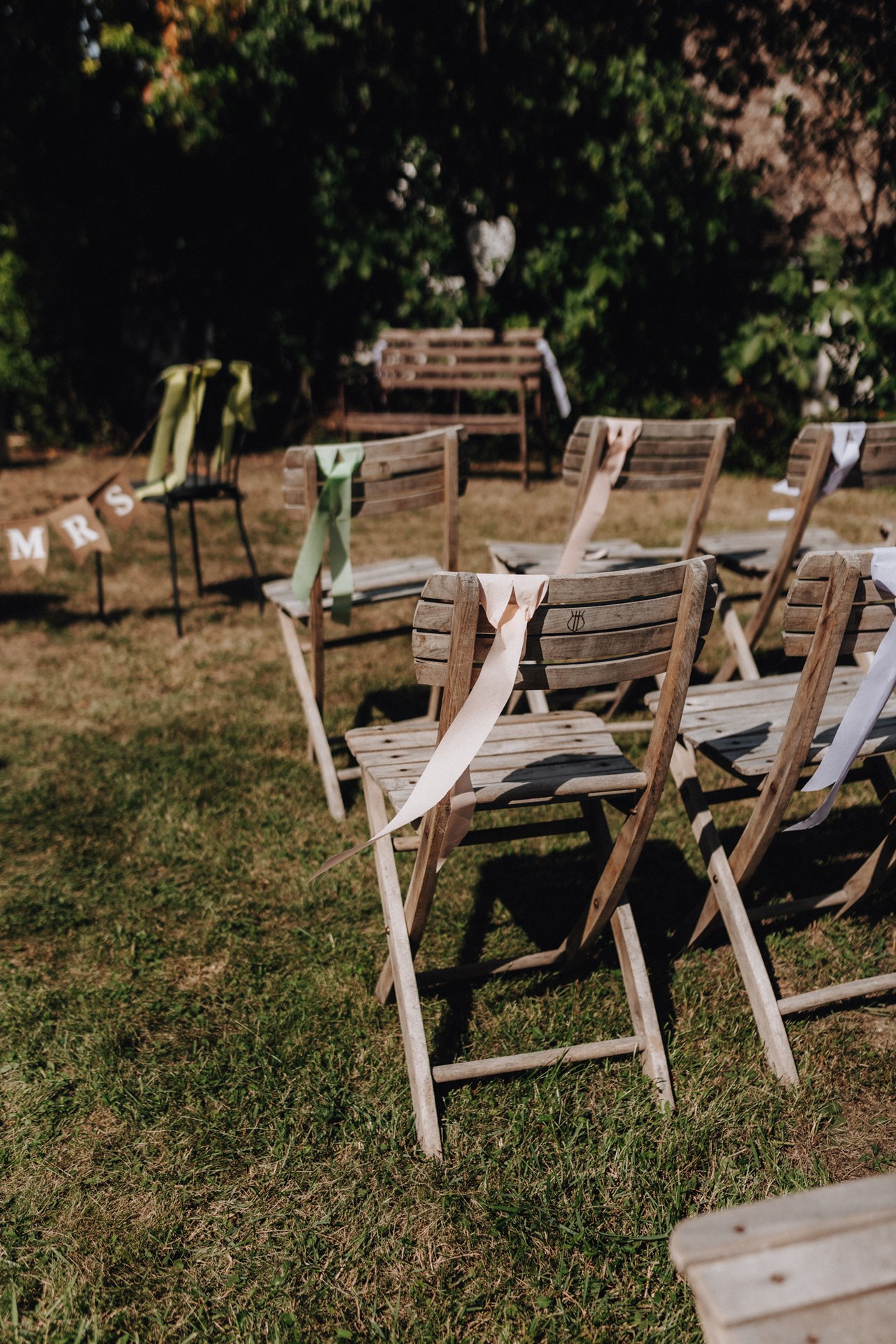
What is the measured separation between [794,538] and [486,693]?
228 cm

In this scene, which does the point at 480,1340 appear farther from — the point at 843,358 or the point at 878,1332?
the point at 843,358

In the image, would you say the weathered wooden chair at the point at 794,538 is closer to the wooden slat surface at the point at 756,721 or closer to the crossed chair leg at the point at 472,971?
the wooden slat surface at the point at 756,721

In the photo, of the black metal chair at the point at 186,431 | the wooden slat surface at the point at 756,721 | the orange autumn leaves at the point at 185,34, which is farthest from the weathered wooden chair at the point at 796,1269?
the orange autumn leaves at the point at 185,34

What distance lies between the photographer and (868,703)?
86.7 inches

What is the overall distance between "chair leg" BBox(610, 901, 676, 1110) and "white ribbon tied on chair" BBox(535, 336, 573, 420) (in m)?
7.05

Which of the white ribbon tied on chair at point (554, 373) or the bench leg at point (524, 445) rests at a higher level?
the white ribbon tied on chair at point (554, 373)

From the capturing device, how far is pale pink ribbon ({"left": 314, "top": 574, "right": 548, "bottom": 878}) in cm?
184

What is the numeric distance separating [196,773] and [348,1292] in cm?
232

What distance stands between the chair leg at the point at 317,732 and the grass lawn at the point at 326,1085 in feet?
0.22

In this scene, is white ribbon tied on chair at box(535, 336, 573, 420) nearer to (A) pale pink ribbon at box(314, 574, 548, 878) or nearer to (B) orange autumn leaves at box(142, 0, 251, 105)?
(B) orange autumn leaves at box(142, 0, 251, 105)

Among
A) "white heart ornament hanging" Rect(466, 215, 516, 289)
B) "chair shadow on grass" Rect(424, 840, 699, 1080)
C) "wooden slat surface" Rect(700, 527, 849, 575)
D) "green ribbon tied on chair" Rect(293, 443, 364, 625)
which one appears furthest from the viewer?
"white heart ornament hanging" Rect(466, 215, 516, 289)

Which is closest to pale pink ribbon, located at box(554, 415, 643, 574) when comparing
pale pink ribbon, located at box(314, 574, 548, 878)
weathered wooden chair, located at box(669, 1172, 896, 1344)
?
pale pink ribbon, located at box(314, 574, 548, 878)

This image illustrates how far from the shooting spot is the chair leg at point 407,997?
2207 millimetres

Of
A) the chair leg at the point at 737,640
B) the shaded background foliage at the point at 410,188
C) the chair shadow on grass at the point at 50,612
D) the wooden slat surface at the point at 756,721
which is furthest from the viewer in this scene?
the shaded background foliage at the point at 410,188
